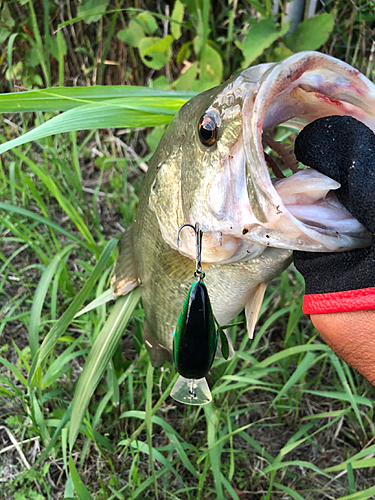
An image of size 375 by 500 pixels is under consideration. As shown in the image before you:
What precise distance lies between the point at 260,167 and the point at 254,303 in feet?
1.49

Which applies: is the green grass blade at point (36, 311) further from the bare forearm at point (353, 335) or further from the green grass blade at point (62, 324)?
the bare forearm at point (353, 335)

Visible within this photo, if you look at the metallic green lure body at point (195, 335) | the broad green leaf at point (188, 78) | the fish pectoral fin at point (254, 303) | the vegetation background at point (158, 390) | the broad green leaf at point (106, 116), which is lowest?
the vegetation background at point (158, 390)

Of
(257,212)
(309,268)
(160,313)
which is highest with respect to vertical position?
(257,212)

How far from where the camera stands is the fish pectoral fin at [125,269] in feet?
4.32

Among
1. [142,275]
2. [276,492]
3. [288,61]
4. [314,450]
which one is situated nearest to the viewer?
[288,61]

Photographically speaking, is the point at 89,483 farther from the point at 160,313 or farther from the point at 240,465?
the point at 160,313

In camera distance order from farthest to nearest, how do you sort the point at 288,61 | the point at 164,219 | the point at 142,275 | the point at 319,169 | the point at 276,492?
the point at 276,492 → the point at 142,275 → the point at 164,219 → the point at 319,169 → the point at 288,61

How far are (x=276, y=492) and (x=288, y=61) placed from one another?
4.52 ft

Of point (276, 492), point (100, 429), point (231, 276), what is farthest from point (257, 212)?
point (100, 429)

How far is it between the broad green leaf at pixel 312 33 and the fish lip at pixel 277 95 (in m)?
1.01

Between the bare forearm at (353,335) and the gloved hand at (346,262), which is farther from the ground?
the gloved hand at (346,262)

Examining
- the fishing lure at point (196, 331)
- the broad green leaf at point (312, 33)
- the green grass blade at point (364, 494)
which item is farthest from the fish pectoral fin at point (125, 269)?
the broad green leaf at point (312, 33)

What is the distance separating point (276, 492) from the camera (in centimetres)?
147

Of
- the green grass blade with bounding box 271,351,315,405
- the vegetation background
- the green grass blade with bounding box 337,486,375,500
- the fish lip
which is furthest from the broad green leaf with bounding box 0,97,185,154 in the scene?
the green grass blade with bounding box 337,486,375,500
